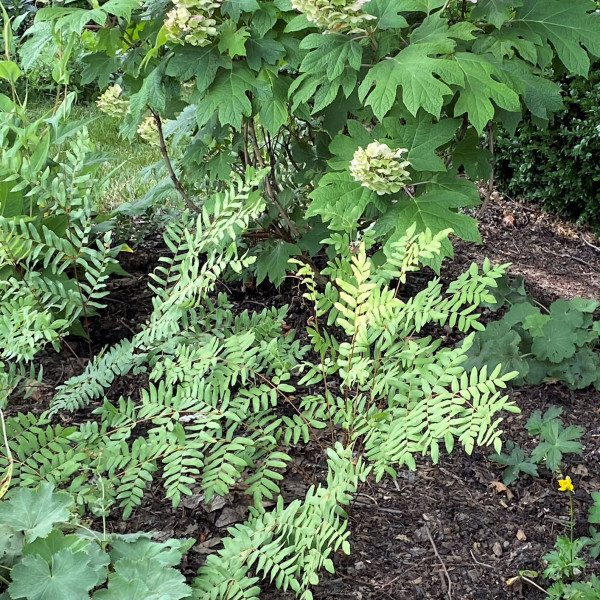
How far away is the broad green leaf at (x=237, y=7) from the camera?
202cm

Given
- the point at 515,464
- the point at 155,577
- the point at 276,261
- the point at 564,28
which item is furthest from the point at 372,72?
the point at 155,577

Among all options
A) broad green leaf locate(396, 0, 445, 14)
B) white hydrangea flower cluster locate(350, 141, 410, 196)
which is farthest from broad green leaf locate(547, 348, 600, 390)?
broad green leaf locate(396, 0, 445, 14)

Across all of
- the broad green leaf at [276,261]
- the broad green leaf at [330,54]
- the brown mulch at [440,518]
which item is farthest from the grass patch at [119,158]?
the brown mulch at [440,518]

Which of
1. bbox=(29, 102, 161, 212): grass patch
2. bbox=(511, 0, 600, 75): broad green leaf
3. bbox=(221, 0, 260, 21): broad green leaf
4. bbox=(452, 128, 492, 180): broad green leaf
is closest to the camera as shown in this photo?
bbox=(221, 0, 260, 21): broad green leaf

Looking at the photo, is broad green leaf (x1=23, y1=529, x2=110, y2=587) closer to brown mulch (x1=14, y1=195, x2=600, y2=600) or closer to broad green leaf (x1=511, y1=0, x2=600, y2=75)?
brown mulch (x1=14, y1=195, x2=600, y2=600)

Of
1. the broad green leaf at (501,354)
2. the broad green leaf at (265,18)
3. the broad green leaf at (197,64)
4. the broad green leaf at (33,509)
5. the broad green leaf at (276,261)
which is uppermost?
the broad green leaf at (265,18)

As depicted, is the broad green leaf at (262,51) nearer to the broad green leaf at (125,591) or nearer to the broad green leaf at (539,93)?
the broad green leaf at (539,93)

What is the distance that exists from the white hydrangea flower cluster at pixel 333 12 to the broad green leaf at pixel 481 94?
1.01 feet

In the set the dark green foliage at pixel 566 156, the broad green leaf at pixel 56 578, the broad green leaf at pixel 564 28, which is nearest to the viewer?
the broad green leaf at pixel 56 578

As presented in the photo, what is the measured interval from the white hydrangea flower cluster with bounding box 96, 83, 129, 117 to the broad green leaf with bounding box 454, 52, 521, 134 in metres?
1.31

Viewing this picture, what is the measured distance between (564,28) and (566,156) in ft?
5.90

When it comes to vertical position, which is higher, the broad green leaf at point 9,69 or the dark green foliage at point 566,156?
the broad green leaf at point 9,69

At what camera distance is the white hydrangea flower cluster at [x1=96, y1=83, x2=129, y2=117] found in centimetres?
259

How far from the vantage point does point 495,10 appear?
2.02 meters
